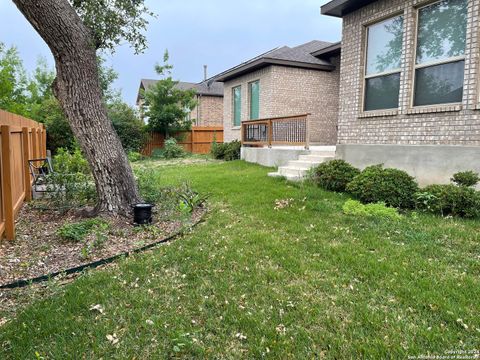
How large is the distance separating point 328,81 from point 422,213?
10.6 metres

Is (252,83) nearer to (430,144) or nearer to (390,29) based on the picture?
(390,29)

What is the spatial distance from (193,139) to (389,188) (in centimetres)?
1696

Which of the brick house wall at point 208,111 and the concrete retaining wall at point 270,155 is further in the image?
the brick house wall at point 208,111

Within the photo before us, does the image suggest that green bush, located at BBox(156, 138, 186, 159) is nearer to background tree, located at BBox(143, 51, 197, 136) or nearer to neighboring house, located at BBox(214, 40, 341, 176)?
background tree, located at BBox(143, 51, 197, 136)

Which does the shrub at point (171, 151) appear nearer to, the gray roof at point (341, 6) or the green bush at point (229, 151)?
the green bush at point (229, 151)

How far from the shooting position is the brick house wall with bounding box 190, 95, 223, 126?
27750mm

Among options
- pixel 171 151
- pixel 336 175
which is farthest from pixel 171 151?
pixel 336 175

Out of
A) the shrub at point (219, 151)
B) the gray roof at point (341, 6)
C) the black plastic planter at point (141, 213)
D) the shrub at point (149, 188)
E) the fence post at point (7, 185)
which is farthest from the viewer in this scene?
the shrub at point (219, 151)

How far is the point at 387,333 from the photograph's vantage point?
2516 millimetres

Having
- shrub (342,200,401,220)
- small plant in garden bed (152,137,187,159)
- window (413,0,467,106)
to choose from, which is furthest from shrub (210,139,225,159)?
shrub (342,200,401,220)

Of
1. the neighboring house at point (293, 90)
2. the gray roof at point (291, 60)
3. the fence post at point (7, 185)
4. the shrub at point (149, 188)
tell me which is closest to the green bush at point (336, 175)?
the shrub at point (149, 188)

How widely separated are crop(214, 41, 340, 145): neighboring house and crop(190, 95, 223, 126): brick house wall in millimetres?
11715

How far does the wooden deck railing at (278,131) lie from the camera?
10594 mm

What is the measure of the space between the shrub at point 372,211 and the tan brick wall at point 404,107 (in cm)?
196
